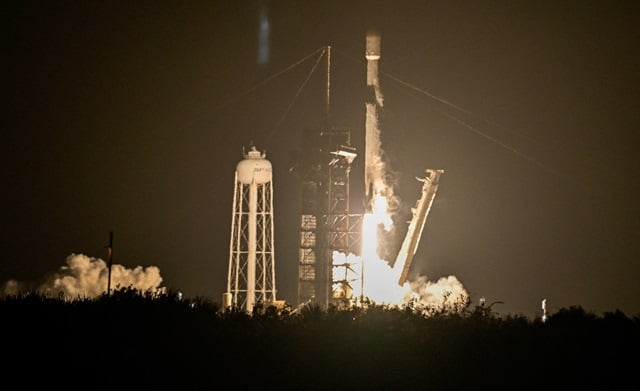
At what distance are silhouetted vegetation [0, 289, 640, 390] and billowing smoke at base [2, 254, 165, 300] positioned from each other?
32002 mm

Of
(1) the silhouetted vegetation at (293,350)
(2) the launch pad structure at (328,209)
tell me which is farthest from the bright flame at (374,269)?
(1) the silhouetted vegetation at (293,350)

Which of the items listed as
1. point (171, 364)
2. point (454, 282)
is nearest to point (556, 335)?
point (171, 364)

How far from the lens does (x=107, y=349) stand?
29.3 m

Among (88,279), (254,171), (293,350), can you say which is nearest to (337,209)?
(254,171)

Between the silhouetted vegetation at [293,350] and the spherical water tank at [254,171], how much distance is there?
25.8 meters

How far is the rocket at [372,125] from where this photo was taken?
6016 centimetres

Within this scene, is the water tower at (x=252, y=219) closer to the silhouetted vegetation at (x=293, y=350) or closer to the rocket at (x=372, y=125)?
the rocket at (x=372, y=125)

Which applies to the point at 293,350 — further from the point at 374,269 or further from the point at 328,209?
the point at 374,269

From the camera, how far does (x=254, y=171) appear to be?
60656mm

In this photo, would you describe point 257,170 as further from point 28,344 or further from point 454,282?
point 28,344

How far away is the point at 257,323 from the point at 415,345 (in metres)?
4.38

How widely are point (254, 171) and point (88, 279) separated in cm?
1222

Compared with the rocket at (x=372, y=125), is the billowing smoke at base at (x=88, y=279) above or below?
below

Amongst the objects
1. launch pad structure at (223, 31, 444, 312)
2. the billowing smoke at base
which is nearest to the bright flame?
launch pad structure at (223, 31, 444, 312)
